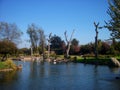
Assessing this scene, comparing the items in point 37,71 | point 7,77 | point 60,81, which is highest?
point 37,71

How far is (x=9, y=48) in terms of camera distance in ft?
168

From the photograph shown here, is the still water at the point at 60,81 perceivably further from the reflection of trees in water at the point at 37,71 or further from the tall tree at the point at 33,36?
the tall tree at the point at 33,36

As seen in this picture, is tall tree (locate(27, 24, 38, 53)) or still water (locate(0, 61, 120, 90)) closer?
still water (locate(0, 61, 120, 90))

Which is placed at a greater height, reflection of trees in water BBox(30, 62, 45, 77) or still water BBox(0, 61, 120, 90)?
reflection of trees in water BBox(30, 62, 45, 77)

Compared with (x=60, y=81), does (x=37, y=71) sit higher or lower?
higher

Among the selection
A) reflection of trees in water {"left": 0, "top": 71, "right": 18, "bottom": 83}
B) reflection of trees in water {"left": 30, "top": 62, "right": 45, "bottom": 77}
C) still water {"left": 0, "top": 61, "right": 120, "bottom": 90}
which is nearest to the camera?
still water {"left": 0, "top": 61, "right": 120, "bottom": 90}

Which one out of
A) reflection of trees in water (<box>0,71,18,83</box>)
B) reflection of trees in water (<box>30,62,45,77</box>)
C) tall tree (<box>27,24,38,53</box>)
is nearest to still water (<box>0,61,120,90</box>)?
reflection of trees in water (<box>0,71,18,83</box>)

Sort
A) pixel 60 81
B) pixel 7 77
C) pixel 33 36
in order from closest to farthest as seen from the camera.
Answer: pixel 60 81 < pixel 7 77 < pixel 33 36

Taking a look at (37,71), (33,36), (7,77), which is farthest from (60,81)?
(33,36)

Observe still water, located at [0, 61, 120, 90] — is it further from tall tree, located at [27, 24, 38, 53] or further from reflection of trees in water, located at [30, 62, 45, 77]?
tall tree, located at [27, 24, 38, 53]

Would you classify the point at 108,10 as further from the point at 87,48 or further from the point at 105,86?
the point at 87,48

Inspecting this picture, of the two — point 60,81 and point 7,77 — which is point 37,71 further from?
point 60,81

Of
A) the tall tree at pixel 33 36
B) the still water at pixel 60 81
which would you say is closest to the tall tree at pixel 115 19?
the still water at pixel 60 81

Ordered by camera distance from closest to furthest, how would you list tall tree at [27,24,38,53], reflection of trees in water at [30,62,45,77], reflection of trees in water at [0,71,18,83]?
1. reflection of trees in water at [0,71,18,83]
2. reflection of trees in water at [30,62,45,77]
3. tall tree at [27,24,38,53]
